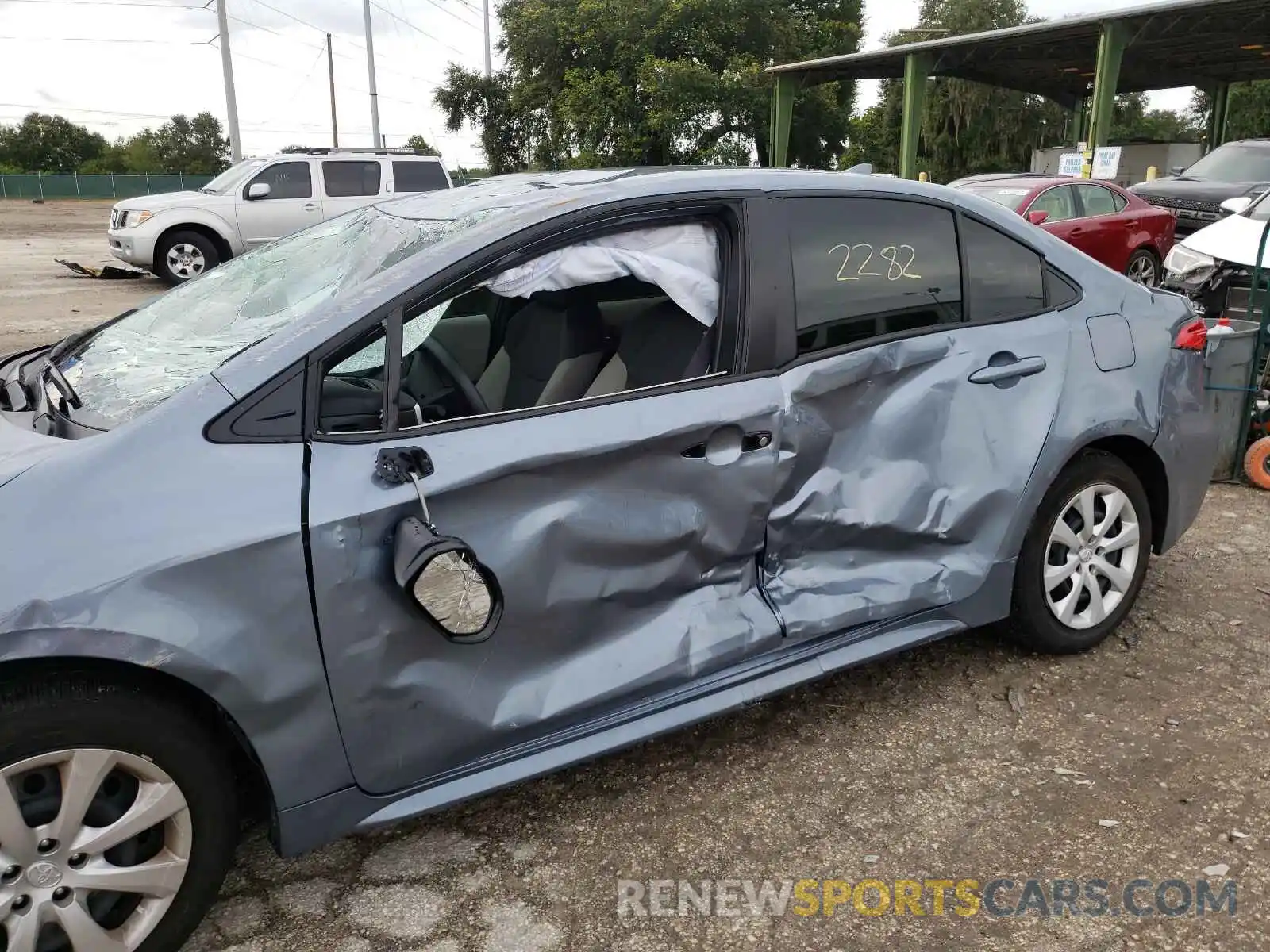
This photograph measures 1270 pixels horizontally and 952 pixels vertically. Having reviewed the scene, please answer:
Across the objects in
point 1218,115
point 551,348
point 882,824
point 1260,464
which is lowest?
point 882,824

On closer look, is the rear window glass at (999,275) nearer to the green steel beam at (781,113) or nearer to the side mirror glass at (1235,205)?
the side mirror glass at (1235,205)

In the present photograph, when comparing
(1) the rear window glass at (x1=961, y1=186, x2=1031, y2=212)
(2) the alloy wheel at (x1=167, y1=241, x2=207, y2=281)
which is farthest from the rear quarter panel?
(2) the alloy wheel at (x1=167, y1=241, x2=207, y2=281)

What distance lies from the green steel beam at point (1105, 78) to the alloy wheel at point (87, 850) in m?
21.4

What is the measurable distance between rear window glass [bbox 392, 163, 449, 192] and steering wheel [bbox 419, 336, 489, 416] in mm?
12688

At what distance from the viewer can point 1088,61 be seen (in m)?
25.5

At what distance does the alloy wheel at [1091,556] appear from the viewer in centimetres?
327

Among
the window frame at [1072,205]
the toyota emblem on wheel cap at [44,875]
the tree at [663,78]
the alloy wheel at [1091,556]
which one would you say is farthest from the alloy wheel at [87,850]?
the tree at [663,78]

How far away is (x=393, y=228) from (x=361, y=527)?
3.47 feet

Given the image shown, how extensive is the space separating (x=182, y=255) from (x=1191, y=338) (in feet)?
43.6

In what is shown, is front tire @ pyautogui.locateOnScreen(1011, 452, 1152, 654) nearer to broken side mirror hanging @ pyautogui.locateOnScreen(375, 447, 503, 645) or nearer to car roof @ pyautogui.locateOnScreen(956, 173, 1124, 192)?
broken side mirror hanging @ pyautogui.locateOnScreen(375, 447, 503, 645)

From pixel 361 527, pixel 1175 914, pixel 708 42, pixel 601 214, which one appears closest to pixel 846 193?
pixel 601 214

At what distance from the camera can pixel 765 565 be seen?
8.84 ft

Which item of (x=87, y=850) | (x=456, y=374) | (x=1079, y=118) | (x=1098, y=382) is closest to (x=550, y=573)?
(x=456, y=374)

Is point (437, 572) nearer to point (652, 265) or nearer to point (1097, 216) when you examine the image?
point (652, 265)
